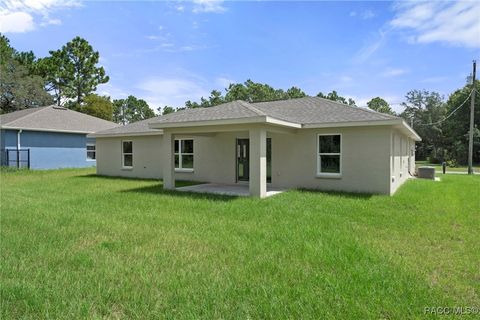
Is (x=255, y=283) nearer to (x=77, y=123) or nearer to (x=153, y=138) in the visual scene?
(x=153, y=138)

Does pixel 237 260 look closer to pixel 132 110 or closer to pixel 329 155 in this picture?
Answer: pixel 329 155

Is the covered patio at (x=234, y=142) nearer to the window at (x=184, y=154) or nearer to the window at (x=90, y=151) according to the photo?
the window at (x=184, y=154)

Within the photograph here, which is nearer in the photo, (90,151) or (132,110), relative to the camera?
(90,151)

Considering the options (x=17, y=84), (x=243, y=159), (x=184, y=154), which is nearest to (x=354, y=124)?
(x=243, y=159)

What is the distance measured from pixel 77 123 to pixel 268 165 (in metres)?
20.4

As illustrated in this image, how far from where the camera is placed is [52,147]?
24.5 m

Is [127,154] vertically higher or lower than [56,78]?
A: lower

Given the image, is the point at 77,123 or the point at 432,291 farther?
the point at 77,123

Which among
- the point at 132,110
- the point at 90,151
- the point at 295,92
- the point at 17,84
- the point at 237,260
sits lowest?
the point at 237,260

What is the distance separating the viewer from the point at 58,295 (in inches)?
151

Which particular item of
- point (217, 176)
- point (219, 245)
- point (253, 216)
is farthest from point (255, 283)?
point (217, 176)

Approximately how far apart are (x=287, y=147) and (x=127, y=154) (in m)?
10.2

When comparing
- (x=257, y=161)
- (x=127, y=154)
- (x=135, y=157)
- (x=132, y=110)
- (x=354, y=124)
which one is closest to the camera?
(x=257, y=161)

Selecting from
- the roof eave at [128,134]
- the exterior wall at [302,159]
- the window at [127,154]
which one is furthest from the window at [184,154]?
the window at [127,154]
